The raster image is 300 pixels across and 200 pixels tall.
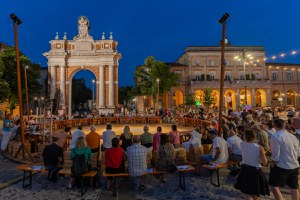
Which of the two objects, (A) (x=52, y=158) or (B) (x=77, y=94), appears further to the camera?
(B) (x=77, y=94)

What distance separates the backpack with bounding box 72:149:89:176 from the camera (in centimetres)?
568

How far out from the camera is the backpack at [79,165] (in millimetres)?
5676

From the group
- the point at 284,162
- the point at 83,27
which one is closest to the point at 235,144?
the point at 284,162

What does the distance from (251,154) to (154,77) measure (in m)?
35.5

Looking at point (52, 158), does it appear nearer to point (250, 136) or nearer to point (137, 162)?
point (137, 162)

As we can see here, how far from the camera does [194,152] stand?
7.26 metres

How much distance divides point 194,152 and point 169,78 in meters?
33.2

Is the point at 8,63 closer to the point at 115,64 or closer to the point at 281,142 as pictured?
the point at 115,64

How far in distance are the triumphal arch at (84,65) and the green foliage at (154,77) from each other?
7590 millimetres

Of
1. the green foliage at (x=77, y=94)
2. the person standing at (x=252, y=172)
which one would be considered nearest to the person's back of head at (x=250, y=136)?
the person standing at (x=252, y=172)

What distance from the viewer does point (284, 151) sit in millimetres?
4211

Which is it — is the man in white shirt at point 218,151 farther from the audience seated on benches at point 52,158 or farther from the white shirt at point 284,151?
the audience seated on benches at point 52,158

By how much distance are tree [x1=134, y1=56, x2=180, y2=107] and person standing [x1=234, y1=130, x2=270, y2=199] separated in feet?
115

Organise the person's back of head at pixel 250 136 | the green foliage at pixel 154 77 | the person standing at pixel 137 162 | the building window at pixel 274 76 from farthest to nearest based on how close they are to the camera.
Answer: the building window at pixel 274 76
the green foliage at pixel 154 77
the person standing at pixel 137 162
the person's back of head at pixel 250 136
